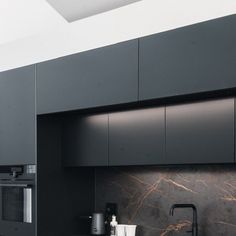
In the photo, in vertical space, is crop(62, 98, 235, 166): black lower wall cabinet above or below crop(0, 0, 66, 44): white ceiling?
below

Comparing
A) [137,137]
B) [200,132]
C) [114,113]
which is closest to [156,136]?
[137,137]

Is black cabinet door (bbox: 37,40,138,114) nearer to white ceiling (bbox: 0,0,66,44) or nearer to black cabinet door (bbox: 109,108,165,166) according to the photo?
black cabinet door (bbox: 109,108,165,166)

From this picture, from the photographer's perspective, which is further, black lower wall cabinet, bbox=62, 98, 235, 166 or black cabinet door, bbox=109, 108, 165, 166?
black cabinet door, bbox=109, 108, 165, 166

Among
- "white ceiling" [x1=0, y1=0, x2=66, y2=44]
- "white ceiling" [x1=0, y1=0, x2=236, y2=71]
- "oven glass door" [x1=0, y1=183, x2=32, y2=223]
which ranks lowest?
"oven glass door" [x1=0, y1=183, x2=32, y2=223]

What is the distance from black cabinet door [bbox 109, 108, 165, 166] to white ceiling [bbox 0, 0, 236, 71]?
71cm

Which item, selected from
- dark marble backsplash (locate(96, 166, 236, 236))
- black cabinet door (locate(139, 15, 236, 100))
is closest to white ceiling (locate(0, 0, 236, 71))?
black cabinet door (locate(139, 15, 236, 100))

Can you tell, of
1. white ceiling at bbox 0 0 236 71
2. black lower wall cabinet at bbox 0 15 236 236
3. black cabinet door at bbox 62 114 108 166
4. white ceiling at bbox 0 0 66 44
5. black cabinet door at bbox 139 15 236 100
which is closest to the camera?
black cabinet door at bbox 139 15 236 100

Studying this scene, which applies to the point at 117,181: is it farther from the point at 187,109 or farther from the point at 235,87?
the point at 235,87

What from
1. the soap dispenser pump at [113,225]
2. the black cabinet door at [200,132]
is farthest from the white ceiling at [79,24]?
the soap dispenser pump at [113,225]

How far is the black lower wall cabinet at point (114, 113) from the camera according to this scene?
237 centimetres

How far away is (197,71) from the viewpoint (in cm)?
234

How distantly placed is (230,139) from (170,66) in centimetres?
63

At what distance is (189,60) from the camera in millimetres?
2381

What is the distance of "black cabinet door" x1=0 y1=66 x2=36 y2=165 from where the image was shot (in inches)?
127
